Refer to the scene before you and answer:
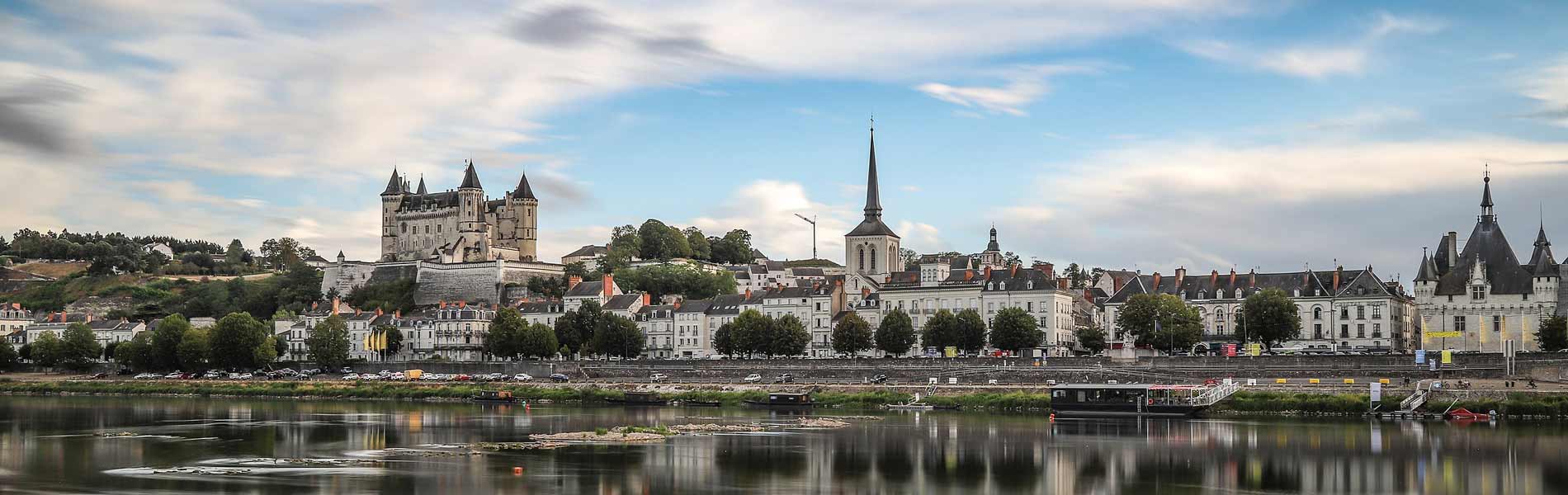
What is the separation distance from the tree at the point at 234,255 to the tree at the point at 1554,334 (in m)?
134

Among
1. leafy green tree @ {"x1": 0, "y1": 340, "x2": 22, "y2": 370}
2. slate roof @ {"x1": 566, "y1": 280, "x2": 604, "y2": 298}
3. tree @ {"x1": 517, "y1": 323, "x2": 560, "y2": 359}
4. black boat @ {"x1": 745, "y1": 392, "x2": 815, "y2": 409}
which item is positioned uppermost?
slate roof @ {"x1": 566, "y1": 280, "x2": 604, "y2": 298}

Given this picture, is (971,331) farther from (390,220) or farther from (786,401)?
(390,220)

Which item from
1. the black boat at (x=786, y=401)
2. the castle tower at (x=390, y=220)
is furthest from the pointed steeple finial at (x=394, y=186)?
the black boat at (x=786, y=401)

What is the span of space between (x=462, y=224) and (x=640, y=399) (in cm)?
6907

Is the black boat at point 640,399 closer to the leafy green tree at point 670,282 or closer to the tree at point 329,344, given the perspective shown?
the tree at point 329,344

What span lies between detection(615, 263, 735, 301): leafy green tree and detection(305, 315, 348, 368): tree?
A: 2429cm

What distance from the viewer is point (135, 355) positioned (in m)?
91.2

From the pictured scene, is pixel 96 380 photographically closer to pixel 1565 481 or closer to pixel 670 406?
pixel 670 406

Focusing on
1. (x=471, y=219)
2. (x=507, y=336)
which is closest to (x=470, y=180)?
(x=471, y=219)

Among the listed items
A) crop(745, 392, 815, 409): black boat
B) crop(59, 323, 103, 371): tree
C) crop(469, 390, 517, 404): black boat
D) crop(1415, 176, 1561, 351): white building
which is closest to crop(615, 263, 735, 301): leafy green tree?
crop(59, 323, 103, 371): tree

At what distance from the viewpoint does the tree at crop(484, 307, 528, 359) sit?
85.9 m

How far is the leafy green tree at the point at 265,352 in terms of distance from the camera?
86625 mm

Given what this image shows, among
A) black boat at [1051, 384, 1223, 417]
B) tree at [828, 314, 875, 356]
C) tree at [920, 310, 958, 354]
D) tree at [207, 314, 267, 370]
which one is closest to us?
black boat at [1051, 384, 1223, 417]

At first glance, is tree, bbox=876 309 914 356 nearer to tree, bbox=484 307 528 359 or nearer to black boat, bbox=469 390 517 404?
black boat, bbox=469 390 517 404
